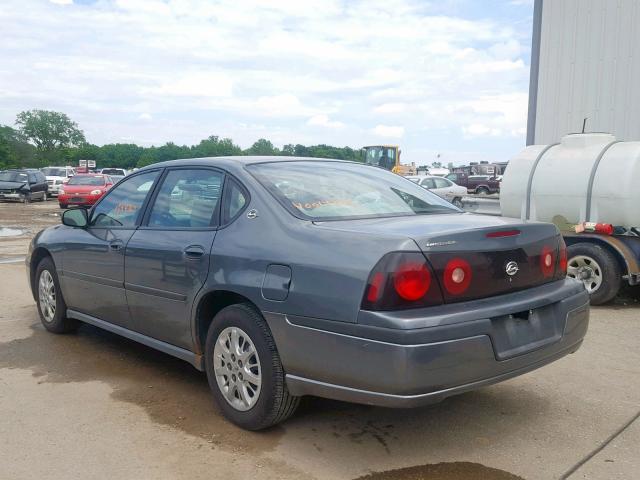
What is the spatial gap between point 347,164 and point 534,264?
5.35 feet

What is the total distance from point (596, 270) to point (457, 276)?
16.0 feet

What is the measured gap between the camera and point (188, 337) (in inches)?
157

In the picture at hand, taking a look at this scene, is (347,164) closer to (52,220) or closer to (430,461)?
(430,461)

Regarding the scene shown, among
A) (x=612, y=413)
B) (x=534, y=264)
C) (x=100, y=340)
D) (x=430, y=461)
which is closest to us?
(x=430, y=461)

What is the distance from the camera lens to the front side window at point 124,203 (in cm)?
471

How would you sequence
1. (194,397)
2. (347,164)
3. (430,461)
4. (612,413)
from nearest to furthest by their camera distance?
(430,461) < (612,413) < (194,397) < (347,164)

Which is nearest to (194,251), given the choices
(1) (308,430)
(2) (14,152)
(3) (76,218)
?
(1) (308,430)

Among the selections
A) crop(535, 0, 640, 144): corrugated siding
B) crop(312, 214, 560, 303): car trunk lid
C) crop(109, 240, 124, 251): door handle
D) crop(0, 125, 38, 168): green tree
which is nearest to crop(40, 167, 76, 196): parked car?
crop(535, 0, 640, 144): corrugated siding

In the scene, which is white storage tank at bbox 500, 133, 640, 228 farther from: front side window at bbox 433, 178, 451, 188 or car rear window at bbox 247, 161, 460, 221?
front side window at bbox 433, 178, 451, 188

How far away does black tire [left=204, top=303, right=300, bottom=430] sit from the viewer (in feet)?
11.2

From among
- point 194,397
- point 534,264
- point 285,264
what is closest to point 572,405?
point 534,264

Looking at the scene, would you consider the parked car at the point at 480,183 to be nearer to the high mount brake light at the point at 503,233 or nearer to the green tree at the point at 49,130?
the high mount brake light at the point at 503,233

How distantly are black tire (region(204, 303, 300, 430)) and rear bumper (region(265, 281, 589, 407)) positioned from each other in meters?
0.09

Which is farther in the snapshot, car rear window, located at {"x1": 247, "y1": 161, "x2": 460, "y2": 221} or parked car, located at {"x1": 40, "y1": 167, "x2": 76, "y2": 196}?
parked car, located at {"x1": 40, "y1": 167, "x2": 76, "y2": 196}
